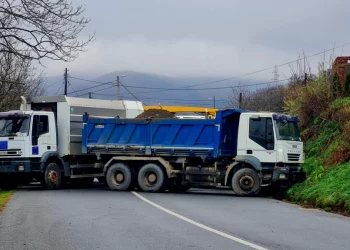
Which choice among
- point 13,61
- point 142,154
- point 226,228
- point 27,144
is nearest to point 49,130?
point 27,144

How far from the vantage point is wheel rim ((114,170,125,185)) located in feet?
74.0

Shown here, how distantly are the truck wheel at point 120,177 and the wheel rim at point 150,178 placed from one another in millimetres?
628

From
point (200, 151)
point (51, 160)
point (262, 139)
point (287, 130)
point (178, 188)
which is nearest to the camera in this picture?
point (262, 139)

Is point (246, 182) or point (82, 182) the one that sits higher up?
point (246, 182)

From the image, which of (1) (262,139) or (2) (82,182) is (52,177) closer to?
(2) (82,182)

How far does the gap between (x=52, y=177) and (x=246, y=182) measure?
758cm

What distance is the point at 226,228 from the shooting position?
1173cm

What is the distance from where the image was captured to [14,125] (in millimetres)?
21891

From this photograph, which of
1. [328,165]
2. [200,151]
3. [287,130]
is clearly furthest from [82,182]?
[328,165]

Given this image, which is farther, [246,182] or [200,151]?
[200,151]

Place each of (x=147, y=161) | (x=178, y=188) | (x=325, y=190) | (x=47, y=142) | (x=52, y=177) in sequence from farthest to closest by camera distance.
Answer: (x=178, y=188) < (x=52, y=177) < (x=47, y=142) < (x=147, y=161) < (x=325, y=190)

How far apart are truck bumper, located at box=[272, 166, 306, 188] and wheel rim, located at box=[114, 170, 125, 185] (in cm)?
599

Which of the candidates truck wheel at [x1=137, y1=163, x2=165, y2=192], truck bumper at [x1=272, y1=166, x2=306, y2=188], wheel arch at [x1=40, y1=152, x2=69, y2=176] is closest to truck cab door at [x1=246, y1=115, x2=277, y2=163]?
truck bumper at [x1=272, y1=166, x2=306, y2=188]

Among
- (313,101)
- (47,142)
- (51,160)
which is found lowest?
(51,160)
